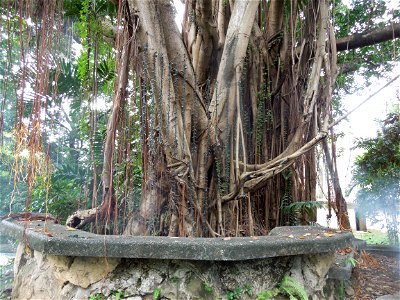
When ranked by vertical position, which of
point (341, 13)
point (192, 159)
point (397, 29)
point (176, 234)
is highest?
point (341, 13)

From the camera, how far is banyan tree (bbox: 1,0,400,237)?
2.49 m

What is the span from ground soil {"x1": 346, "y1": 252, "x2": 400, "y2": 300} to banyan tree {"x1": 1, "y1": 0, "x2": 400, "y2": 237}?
0.61 meters

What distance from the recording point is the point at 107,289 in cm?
188

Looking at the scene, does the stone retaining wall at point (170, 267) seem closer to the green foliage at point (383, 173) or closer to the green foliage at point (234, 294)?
the green foliage at point (234, 294)

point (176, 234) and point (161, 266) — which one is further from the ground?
point (176, 234)

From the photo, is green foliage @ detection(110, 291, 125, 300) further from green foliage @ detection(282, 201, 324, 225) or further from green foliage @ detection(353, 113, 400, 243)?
green foliage @ detection(353, 113, 400, 243)

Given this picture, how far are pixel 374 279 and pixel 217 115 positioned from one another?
100 inches

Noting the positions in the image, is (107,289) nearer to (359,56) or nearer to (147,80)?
(147,80)

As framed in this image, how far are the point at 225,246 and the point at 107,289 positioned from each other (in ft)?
2.21

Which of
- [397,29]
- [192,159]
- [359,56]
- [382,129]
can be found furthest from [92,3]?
[382,129]

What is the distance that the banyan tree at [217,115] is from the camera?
2.49 metres

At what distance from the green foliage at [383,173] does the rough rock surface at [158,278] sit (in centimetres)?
394

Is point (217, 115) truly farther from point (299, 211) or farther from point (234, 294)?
point (234, 294)

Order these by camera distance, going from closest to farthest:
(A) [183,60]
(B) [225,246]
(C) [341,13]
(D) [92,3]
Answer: (B) [225,246], (A) [183,60], (D) [92,3], (C) [341,13]
